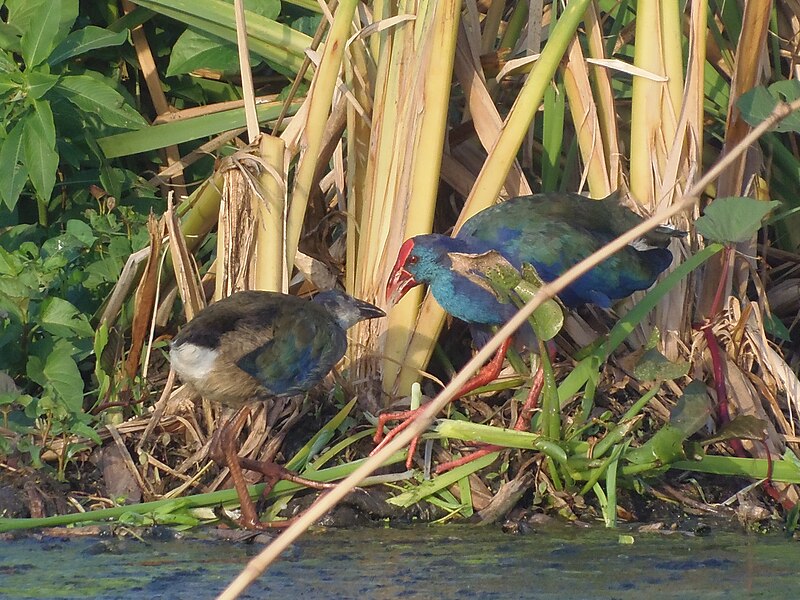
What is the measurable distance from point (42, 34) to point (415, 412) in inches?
63.6

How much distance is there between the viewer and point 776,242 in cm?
378

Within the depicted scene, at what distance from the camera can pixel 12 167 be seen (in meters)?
3.39

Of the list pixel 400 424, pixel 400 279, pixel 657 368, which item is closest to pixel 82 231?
pixel 400 279

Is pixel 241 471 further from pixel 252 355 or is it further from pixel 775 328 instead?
pixel 775 328

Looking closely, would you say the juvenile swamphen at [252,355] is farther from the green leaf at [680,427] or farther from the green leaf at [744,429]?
the green leaf at [744,429]

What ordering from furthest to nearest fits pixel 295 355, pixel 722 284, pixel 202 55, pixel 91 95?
pixel 202 55
pixel 91 95
pixel 722 284
pixel 295 355

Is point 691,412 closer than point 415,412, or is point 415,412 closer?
point 691,412

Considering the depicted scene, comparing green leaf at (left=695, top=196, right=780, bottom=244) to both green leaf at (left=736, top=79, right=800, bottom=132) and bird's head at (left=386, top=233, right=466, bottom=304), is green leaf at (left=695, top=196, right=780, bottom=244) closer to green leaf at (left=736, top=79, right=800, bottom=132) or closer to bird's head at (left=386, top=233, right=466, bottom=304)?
green leaf at (left=736, top=79, right=800, bottom=132)

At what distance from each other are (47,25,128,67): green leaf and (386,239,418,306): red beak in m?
1.25

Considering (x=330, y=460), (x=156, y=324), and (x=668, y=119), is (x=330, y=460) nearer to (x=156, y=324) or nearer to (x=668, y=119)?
(x=156, y=324)

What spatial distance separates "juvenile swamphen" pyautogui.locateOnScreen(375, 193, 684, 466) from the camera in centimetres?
309

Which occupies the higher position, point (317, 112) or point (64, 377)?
point (317, 112)

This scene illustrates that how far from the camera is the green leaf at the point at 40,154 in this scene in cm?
333


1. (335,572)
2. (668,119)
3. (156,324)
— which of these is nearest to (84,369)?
(156,324)
